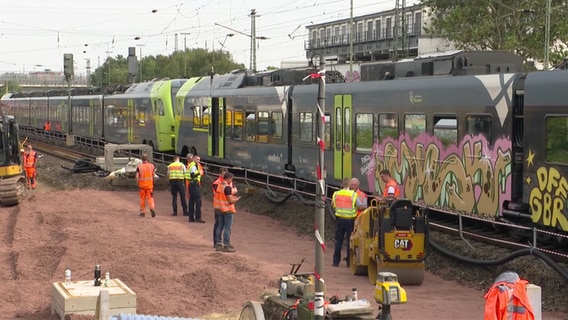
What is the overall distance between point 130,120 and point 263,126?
1749 cm

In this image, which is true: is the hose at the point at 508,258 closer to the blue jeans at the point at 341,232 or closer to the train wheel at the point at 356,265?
the blue jeans at the point at 341,232

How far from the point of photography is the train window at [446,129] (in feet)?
58.0

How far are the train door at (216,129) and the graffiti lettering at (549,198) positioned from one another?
1695 cm

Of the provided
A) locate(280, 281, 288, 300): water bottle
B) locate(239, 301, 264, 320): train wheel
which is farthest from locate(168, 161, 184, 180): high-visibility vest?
locate(239, 301, 264, 320): train wheel

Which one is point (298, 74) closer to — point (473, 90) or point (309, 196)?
point (309, 196)

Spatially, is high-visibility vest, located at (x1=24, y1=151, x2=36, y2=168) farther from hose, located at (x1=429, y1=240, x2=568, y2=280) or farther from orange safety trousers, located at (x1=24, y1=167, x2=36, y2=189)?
hose, located at (x1=429, y1=240, x2=568, y2=280)

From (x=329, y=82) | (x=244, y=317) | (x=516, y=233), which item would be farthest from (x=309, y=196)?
(x=244, y=317)

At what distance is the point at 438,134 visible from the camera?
18.2 metres

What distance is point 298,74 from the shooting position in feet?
90.8

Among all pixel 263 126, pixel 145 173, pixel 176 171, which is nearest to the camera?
pixel 145 173

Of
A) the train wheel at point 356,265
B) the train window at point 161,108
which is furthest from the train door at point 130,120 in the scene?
the train wheel at point 356,265

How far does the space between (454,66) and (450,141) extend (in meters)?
1.73

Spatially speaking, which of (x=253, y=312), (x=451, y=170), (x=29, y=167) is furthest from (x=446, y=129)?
(x=29, y=167)

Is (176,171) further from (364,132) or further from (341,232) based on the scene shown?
(341,232)
